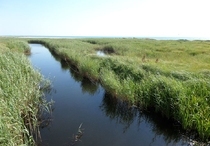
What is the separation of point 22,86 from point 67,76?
374 inches

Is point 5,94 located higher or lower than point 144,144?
higher

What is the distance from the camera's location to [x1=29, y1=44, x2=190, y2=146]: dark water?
7.00 metres

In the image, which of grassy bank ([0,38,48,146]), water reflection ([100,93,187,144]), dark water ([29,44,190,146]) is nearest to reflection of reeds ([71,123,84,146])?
dark water ([29,44,190,146])

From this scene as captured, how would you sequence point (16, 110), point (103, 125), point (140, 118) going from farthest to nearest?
1. point (140, 118)
2. point (103, 125)
3. point (16, 110)

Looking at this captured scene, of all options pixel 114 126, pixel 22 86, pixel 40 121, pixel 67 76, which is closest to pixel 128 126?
pixel 114 126

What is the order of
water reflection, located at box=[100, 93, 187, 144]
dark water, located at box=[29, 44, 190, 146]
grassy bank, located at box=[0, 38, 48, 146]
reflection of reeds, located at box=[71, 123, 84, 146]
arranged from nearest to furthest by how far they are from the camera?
grassy bank, located at box=[0, 38, 48, 146] < reflection of reeds, located at box=[71, 123, 84, 146] < dark water, located at box=[29, 44, 190, 146] < water reflection, located at box=[100, 93, 187, 144]

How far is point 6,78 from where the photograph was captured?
25.8 ft

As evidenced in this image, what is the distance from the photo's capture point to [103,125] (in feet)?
27.0

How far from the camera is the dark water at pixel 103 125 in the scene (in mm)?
7004

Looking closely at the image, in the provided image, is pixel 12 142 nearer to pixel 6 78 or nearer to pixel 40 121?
pixel 40 121

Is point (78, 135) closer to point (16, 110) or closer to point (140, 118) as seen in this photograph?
point (16, 110)

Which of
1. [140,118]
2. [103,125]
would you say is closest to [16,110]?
[103,125]

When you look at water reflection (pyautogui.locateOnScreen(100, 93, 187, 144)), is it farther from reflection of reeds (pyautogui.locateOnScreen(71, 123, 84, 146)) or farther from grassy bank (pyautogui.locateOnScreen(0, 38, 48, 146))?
grassy bank (pyautogui.locateOnScreen(0, 38, 48, 146))

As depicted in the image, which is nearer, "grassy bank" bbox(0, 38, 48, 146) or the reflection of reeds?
"grassy bank" bbox(0, 38, 48, 146)
